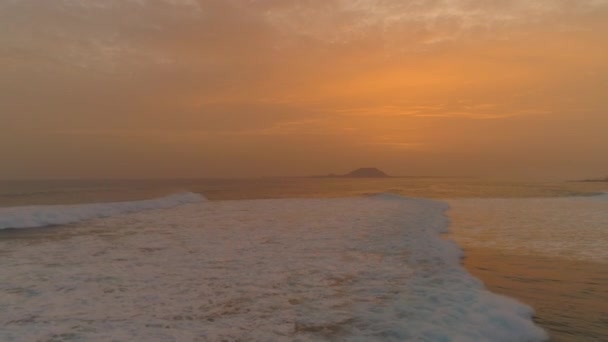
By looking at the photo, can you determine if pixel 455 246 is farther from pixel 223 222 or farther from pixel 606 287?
pixel 223 222

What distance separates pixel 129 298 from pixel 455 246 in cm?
923

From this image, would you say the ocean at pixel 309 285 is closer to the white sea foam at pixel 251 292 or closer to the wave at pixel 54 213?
the white sea foam at pixel 251 292

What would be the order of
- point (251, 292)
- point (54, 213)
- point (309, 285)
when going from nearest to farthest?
point (251, 292) < point (309, 285) < point (54, 213)

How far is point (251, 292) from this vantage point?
8055 millimetres

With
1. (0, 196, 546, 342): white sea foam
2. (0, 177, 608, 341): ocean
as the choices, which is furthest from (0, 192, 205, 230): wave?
(0, 196, 546, 342): white sea foam

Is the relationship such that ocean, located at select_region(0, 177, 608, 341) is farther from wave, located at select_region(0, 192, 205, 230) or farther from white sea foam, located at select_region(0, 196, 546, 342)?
wave, located at select_region(0, 192, 205, 230)

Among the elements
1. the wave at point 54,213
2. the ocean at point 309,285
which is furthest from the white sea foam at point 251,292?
the wave at point 54,213

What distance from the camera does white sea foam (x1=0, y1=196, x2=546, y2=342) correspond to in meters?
6.00

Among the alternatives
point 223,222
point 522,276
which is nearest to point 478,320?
point 522,276

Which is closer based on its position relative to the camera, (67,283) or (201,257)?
(67,283)

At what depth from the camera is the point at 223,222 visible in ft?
67.1

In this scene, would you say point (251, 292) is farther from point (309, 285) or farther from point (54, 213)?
point (54, 213)

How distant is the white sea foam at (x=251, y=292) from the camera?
19.7ft

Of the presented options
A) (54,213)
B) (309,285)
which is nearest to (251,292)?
(309,285)
